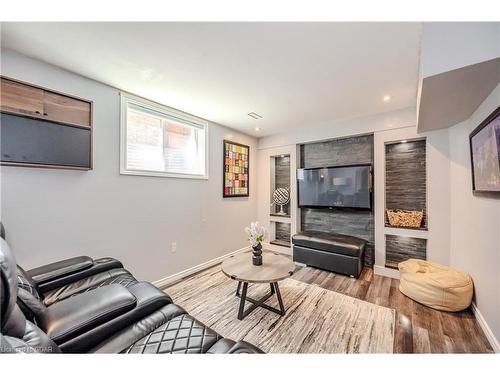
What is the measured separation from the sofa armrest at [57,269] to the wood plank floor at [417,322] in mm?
2492

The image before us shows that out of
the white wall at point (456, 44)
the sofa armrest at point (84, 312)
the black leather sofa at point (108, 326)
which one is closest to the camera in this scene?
the black leather sofa at point (108, 326)

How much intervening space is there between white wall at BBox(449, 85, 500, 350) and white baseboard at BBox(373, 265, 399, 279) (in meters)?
0.63

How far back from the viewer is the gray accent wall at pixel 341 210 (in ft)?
10.4

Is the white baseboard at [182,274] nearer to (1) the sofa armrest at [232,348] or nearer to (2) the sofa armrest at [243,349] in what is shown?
(1) the sofa armrest at [232,348]

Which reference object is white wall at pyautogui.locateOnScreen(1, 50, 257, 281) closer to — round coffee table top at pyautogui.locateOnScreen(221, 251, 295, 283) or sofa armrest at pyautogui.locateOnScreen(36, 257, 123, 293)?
sofa armrest at pyautogui.locateOnScreen(36, 257, 123, 293)

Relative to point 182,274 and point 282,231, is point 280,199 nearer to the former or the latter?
point 282,231

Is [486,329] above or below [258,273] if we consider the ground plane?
below

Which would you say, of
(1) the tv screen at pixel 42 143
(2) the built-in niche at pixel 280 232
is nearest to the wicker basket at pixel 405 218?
(2) the built-in niche at pixel 280 232

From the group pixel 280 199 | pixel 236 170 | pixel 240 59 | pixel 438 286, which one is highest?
pixel 240 59

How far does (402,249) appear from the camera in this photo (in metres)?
2.88

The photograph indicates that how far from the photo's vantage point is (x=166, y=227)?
8.60 feet

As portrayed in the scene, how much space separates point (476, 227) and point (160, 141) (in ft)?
11.8

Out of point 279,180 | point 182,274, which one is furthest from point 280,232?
point 182,274

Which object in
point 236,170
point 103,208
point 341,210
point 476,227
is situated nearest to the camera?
point 476,227
